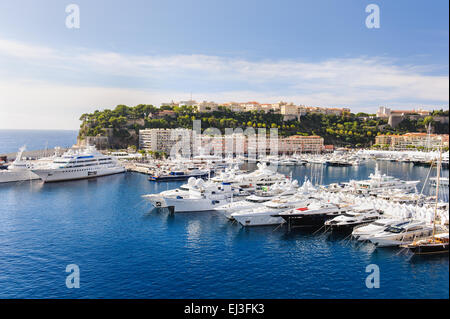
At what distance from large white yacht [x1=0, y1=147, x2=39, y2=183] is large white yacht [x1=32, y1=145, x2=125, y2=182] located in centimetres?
77

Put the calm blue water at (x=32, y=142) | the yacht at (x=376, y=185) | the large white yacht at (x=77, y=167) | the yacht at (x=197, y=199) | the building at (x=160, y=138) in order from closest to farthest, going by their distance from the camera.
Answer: the yacht at (x=197, y=199), the yacht at (x=376, y=185), the large white yacht at (x=77, y=167), the building at (x=160, y=138), the calm blue water at (x=32, y=142)

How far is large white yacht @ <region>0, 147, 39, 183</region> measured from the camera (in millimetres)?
20922

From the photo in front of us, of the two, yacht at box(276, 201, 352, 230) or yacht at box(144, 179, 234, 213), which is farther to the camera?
yacht at box(144, 179, 234, 213)

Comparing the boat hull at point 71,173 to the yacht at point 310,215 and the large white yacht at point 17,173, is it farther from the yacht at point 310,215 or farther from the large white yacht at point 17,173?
the yacht at point 310,215

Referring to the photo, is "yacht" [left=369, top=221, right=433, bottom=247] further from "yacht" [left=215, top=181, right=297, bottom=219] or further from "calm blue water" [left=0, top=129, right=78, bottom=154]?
"calm blue water" [left=0, top=129, right=78, bottom=154]

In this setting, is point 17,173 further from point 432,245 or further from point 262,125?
point 262,125

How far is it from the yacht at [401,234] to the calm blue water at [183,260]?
32cm

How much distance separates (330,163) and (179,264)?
28.8m

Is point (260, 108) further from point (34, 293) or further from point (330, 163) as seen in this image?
point (34, 293)

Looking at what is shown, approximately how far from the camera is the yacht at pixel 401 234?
955 cm

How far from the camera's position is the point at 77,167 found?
23406mm

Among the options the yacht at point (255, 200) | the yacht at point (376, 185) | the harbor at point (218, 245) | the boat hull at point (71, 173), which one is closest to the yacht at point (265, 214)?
the harbor at point (218, 245)

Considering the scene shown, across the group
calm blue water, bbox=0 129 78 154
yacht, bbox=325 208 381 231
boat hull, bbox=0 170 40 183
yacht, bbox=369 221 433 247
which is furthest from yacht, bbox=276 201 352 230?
calm blue water, bbox=0 129 78 154
